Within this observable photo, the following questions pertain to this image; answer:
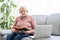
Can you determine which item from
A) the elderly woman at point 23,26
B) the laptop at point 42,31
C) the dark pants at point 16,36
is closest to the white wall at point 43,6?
the elderly woman at point 23,26

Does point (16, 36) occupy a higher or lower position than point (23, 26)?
lower

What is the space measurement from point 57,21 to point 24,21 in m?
0.70

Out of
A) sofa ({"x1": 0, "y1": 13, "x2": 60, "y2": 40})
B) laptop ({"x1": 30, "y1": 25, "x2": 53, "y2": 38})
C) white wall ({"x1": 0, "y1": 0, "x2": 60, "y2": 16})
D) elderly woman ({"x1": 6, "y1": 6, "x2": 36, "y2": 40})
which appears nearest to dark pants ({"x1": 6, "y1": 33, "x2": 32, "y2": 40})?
elderly woman ({"x1": 6, "y1": 6, "x2": 36, "y2": 40})

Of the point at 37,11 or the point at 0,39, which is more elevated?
the point at 37,11

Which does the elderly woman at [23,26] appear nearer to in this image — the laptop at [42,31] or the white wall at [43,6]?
the laptop at [42,31]

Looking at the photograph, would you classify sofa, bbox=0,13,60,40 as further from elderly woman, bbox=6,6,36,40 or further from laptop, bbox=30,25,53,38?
laptop, bbox=30,25,53,38

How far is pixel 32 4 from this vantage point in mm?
4109

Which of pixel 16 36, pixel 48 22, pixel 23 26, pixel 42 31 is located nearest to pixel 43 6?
pixel 48 22

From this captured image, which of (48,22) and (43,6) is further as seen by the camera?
(43,6)

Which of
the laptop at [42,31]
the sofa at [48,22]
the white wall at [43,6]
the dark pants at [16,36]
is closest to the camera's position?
the laptop at [42,31]

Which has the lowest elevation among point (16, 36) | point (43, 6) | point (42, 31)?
point (16, 36)

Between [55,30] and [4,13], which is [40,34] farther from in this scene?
[4,13]

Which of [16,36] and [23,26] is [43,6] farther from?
[16,36]

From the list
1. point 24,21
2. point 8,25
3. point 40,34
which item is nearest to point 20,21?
point 24,21
